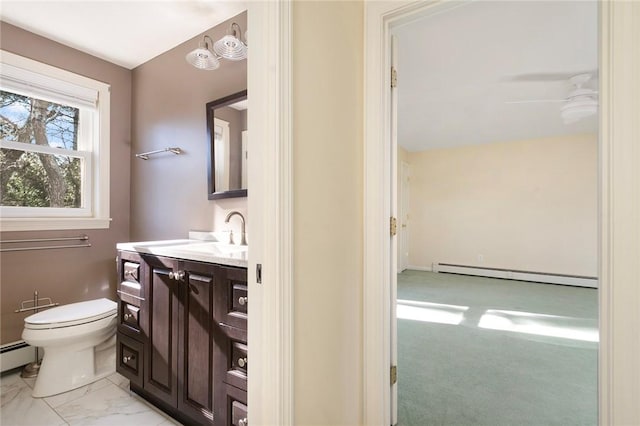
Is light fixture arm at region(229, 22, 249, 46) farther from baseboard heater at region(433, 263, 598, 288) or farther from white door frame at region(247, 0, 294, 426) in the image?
baseboard heater at region(433, 263, 598, 288)

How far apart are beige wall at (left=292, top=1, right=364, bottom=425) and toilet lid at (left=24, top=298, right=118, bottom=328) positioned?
1.67 meters

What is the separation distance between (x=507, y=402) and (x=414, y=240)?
4535mm

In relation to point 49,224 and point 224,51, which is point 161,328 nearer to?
point 49,224

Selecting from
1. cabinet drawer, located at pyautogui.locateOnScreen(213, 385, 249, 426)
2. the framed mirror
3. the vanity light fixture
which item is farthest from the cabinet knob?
the vanity light fixture

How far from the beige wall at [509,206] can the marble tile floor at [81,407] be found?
534 cm

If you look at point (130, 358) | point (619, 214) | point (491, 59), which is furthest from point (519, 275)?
point (130, 358)

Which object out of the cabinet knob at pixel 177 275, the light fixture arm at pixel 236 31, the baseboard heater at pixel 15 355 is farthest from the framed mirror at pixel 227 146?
the baseboard heater at pixel 15 355

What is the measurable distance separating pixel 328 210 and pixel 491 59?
2310mm

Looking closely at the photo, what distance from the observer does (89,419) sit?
1.63m

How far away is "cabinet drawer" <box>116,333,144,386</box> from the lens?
1718 mm

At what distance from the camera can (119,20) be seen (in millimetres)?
2055

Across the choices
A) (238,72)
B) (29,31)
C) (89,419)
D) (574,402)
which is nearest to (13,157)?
(29,31)

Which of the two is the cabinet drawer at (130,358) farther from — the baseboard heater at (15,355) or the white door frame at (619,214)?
the white door frame at (619,214)

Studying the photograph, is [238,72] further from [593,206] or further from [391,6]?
[593,206]
